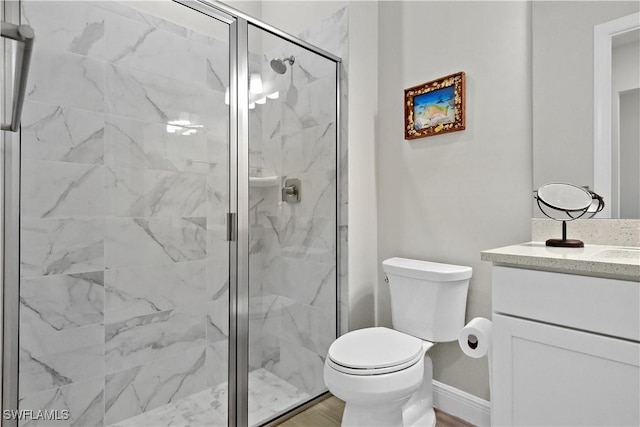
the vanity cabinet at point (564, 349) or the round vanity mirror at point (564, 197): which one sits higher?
the round vanity mirror at point (564, 197)

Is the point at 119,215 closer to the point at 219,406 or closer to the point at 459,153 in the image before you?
the point at 219,406

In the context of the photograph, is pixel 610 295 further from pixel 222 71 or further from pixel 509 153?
pixel 222 71

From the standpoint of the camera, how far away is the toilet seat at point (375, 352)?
1.34 metres

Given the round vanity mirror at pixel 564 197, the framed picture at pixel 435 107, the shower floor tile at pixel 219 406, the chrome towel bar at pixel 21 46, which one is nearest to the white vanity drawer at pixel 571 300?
the round vanity mirror at pixel 564 197

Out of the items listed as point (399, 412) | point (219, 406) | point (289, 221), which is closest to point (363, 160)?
point (289, 221)

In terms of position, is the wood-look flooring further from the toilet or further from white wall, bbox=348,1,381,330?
white wall, bbox=348,1,381,330

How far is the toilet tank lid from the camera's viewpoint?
5.23 feet

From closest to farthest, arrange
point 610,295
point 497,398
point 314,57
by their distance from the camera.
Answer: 1. point 610,295
2. point 497,398
3. point 314,57

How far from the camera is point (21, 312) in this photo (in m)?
1.47

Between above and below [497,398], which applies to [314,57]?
above

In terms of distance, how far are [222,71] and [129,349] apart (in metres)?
1.42

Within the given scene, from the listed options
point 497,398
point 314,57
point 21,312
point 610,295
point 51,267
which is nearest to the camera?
point 610,295

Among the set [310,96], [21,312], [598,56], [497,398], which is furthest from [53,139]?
[598,56]

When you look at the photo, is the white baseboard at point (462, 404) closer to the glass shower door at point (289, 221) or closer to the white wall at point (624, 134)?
the glass shower door at point (289, 221)
